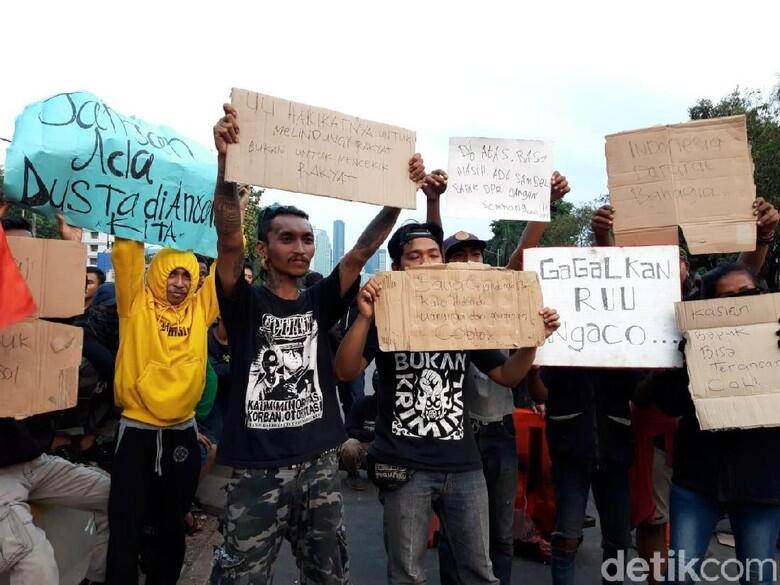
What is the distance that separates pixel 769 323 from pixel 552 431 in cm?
112

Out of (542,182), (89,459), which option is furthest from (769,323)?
(89,459)

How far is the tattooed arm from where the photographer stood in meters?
2.25

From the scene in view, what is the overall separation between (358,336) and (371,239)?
18.0 inches

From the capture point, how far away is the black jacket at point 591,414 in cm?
296

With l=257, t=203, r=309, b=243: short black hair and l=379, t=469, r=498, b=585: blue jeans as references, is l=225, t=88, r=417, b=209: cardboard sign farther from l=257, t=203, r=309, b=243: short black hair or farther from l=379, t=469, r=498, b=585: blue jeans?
l=379, t=469, r=498, b=585: blue jeans

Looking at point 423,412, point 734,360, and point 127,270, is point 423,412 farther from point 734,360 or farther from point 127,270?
point 127,270

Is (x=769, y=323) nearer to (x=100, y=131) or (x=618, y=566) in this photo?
(x=618, y=566)

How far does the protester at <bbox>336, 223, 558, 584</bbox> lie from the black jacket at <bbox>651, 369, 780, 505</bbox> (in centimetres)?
75

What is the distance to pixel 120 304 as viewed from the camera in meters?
3.15

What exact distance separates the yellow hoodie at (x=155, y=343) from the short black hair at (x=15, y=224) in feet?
1.41

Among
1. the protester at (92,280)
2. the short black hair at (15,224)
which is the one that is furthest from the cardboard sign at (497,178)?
the protester at (92,280)

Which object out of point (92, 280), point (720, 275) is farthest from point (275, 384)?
point (92, 280)

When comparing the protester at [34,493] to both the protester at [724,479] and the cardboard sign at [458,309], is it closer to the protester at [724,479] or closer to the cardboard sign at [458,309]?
the cardboard sign at [458,309]

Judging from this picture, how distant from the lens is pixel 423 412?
8.17 feet
